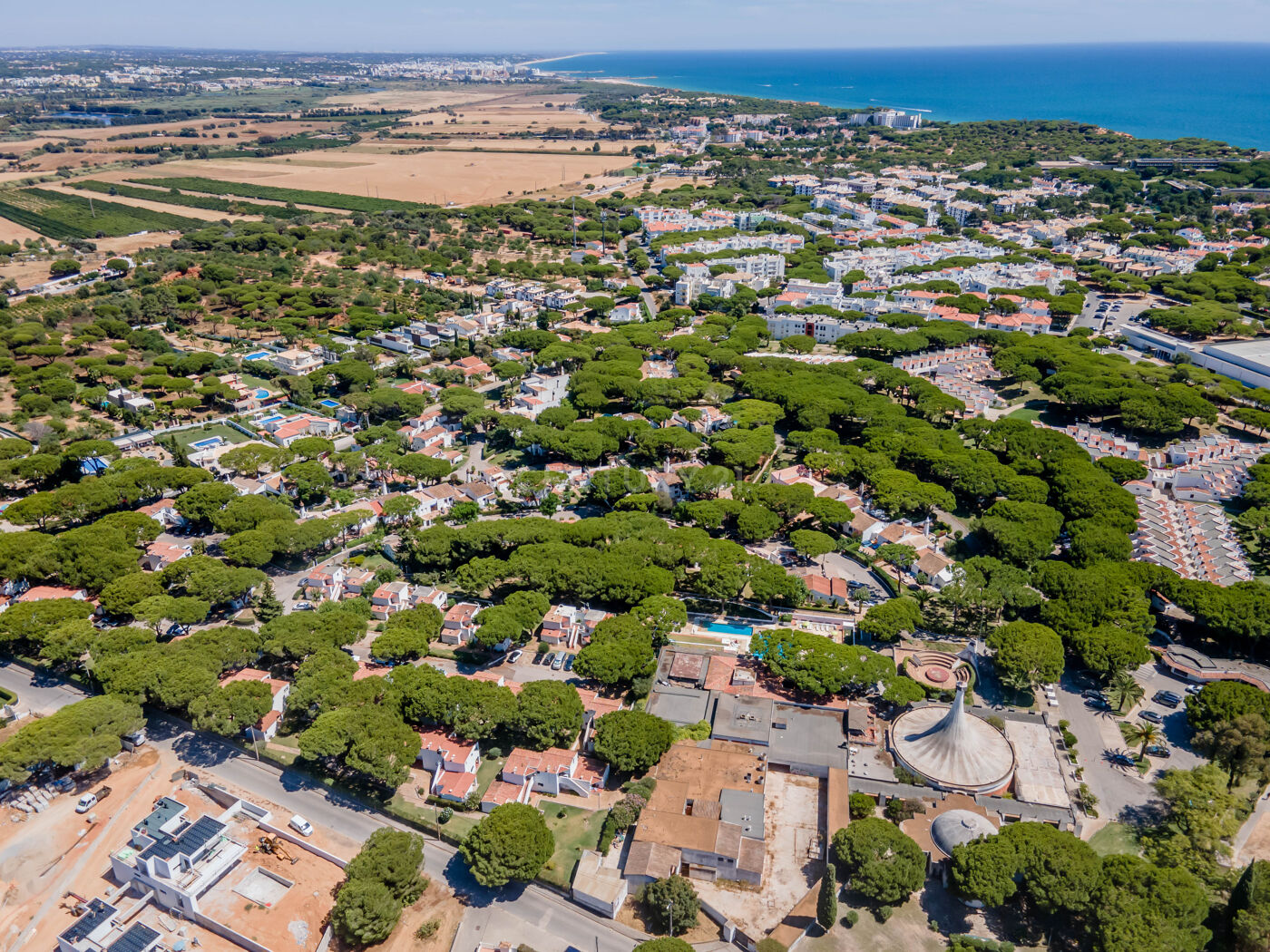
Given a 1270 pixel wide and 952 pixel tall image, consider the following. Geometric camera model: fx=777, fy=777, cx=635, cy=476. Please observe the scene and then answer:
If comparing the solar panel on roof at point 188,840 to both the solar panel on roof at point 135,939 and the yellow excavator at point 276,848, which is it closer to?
the yellow excavator at point 276,848

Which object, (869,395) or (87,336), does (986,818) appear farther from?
(87,336)

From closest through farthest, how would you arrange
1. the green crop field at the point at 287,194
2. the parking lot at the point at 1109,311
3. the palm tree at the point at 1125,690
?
the palm tree at the point at 1125,690 → the parking lot at the point at 1109,311 → the green crop field at the point at 287,194

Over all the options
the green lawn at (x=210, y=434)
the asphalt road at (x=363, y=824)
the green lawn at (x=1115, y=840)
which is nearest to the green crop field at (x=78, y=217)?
the green lawn at (x=210, y=434)

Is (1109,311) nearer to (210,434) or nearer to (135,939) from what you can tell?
(210,434)

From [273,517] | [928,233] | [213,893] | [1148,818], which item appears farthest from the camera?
[928,233]

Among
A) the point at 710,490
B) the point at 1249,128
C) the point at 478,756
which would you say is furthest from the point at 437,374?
the point at 1249,128

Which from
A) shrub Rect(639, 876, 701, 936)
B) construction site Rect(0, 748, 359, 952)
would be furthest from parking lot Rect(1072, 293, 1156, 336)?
construction site Rect(0, 748, 359, 952)
